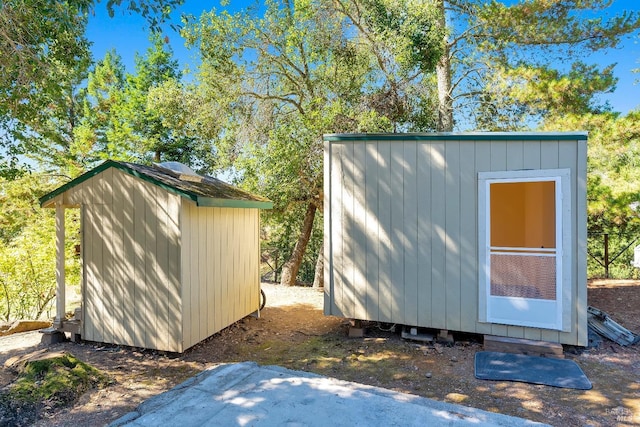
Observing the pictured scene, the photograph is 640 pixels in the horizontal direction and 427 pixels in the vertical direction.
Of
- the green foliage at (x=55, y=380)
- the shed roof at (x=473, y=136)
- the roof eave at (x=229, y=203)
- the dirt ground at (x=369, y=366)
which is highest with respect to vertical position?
the shed roof at (x=473, y=136)

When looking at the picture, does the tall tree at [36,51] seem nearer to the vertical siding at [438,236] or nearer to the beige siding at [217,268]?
the beige siding at [217,268]

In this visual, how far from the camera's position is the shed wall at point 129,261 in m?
4.39

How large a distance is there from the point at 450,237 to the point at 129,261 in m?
3.89

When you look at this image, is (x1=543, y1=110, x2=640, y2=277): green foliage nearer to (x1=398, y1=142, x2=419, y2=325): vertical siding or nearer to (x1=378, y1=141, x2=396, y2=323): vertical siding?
(x1=398, y1=142, x2=419, y2=325): vertical siding

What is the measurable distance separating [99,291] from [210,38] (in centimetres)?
650

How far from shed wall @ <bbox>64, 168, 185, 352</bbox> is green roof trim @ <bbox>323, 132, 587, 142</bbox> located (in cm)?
238

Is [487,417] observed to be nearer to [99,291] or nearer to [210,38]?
[99,291]

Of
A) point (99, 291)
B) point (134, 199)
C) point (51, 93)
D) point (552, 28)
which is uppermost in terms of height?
point (552, 28)

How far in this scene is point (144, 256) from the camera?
4520 millimetres

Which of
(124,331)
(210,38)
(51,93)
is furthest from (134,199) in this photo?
(210,38)

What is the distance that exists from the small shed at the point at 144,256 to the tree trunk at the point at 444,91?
19.7ft

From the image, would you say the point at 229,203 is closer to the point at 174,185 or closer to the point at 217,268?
the point at 174,185

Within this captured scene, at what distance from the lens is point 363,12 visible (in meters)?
8.77

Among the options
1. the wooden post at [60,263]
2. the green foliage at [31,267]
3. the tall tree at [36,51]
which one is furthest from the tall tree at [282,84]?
the green foliage at [31,267]
